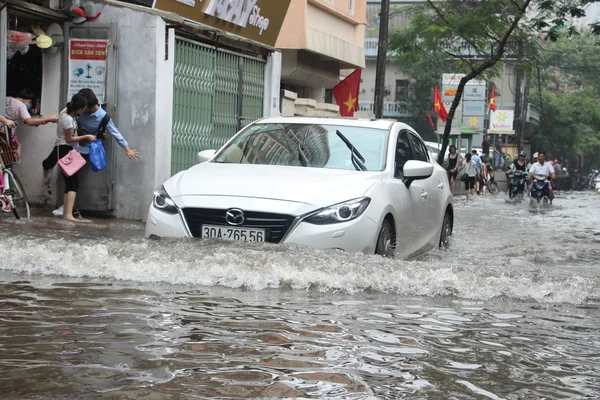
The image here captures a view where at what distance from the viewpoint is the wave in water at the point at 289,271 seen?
6.75 m

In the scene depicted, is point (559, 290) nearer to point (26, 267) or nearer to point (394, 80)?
point (26, 267)

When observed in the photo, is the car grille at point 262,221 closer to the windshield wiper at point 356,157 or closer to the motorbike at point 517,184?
the windshield wiper at point 356,157

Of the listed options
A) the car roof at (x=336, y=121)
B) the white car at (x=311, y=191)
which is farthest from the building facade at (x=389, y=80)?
the white car at (x=311, y=191)

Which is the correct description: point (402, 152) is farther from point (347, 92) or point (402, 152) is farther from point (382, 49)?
point (347, 92)

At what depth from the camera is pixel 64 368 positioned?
4.08 meters

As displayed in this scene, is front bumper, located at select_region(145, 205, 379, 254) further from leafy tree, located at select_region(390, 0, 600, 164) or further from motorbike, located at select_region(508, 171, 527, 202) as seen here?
motorbike, located at select_region(508, 171, 527, 202)

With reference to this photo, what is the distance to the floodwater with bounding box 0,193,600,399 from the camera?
13.1ft

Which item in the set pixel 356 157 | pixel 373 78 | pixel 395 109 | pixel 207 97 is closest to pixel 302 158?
pixel 356 157

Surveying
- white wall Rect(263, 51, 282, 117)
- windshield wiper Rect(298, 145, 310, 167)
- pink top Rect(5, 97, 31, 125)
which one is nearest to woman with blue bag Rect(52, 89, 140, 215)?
pink top Rect(5, 97, 31, 125)

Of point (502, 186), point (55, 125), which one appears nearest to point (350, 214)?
point (55, 125)

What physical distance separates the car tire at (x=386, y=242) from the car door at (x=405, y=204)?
93 mm

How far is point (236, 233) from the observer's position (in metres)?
7.55

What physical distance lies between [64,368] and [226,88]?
39.9ft

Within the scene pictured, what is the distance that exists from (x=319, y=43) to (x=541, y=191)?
852cm
